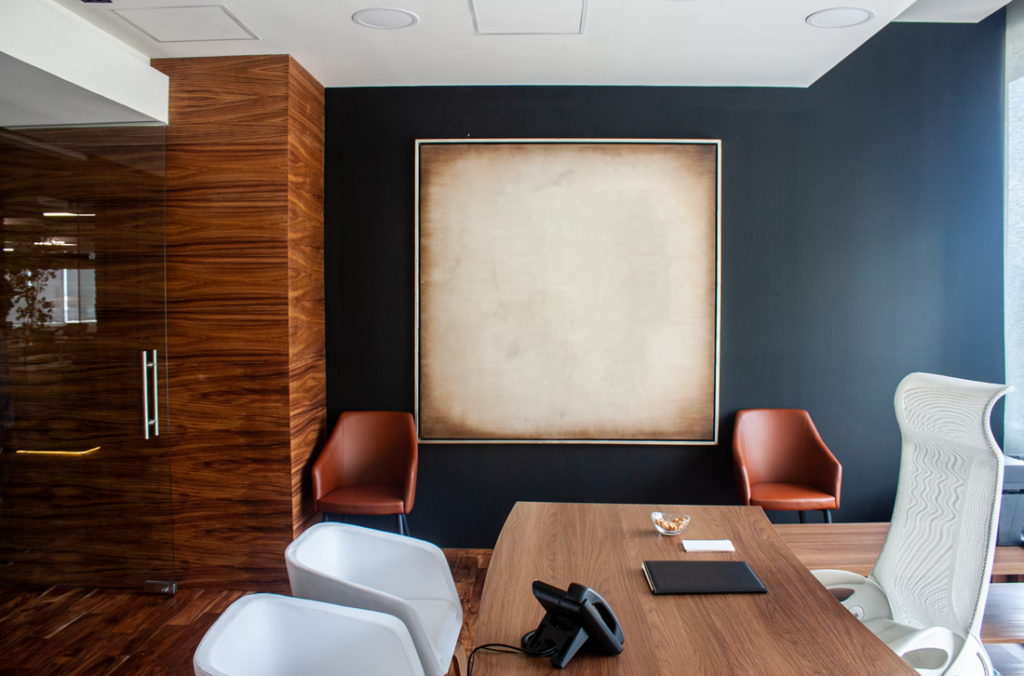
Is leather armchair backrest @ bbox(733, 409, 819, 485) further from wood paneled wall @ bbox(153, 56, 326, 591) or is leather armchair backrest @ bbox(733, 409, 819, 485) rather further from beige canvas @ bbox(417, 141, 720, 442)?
wood paneled wall @ bbox(153, 56, 326, 591)

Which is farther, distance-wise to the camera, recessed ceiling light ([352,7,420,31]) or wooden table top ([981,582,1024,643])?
recessed ceiling light ([352,7,420,31])

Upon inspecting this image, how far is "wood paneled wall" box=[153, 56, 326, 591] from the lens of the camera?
11.1 ft

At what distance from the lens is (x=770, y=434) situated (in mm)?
3801

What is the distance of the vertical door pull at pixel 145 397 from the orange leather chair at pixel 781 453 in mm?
3238

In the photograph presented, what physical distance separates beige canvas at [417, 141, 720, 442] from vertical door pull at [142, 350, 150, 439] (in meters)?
1.48

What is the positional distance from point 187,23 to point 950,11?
4.25 meters

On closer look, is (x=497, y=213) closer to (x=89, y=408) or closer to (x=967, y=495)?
(x=89, y=408)

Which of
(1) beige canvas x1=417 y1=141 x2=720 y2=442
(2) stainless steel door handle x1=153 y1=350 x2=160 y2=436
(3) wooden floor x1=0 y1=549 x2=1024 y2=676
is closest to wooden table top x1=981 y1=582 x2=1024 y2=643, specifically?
(3) wooden floor x1=0 y1=549 x2=1024 y2=676

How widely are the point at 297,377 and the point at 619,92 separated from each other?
2.61 meters

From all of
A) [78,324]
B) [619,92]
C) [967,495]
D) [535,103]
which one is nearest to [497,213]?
[535,103]

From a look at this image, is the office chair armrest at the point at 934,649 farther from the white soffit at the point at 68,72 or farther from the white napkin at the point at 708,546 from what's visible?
the white soffit at the point at 68,72

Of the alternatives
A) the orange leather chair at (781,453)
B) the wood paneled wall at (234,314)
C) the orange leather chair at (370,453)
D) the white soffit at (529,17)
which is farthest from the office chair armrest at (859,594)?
the wood paneled wall at (234,314)

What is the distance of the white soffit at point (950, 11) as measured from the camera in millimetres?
3568

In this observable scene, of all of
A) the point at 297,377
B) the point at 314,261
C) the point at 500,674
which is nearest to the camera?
the point at 500,674
